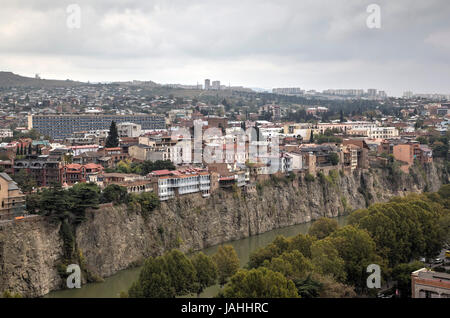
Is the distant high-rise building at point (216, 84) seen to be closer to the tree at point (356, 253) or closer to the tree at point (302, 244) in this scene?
the tree at point (302, 244)

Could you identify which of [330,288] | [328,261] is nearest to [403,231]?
[328,261]

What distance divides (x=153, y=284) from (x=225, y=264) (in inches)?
129

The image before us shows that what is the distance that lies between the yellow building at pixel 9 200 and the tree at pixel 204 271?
738cm

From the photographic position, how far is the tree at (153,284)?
17516 mm

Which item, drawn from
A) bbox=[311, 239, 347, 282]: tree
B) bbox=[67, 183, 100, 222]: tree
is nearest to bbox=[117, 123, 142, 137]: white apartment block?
bbox=[67, 183, 100, 222]: tree

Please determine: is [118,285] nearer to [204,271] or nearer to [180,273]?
[204,271]

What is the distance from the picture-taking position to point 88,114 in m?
57.0

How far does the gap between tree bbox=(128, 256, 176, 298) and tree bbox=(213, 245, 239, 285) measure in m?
2.18

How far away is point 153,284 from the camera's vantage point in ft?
58.0
